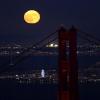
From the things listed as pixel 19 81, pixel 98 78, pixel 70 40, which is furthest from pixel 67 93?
pixel 19 81

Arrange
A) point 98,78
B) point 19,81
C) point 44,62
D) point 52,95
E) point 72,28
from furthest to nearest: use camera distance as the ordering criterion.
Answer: point 44,62, point 19,81, point 98,78, point 52,95, point 72,28

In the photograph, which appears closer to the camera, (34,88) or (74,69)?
(74,69)

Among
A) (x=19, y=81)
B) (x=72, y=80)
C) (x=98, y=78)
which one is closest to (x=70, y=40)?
(x=72, y=80)

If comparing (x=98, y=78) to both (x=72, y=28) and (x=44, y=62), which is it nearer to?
(x=44, y=62)

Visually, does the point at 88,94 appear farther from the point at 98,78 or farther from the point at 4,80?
the point at 4,80

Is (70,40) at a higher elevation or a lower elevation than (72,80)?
higher

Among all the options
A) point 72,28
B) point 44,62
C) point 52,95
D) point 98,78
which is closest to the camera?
point 72,28
